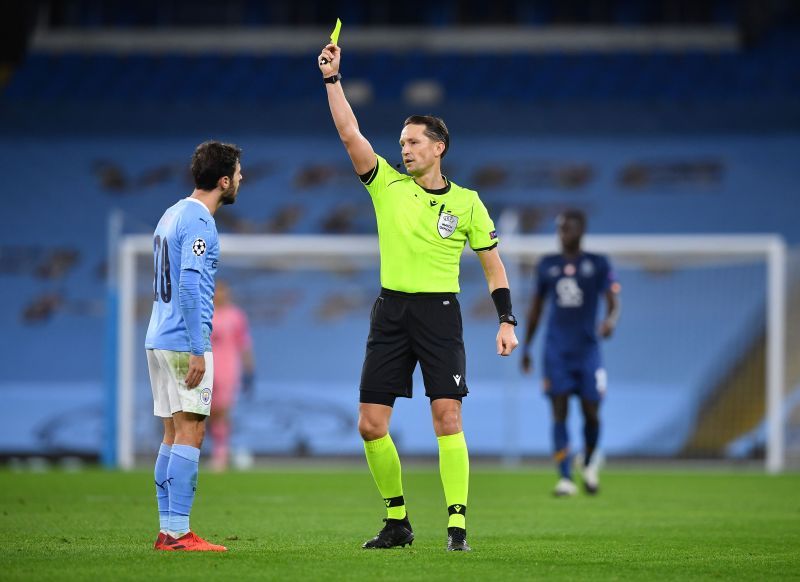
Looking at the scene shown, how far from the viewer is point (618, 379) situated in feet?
62.4

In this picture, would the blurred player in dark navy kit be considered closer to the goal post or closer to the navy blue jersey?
the navy blue jersey

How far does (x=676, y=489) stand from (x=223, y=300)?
5.94m

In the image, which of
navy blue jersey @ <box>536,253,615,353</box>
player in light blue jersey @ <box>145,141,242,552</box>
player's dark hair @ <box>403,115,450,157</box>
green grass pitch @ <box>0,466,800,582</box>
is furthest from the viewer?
navy blue jersey @ <box>536,253,615,353</box>

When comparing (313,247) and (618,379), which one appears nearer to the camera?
(313,247)

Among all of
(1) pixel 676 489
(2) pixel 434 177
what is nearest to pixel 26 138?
(1) pixel 676 489

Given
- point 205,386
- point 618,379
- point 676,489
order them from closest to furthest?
point 205,386, point 676,489, point 618,379

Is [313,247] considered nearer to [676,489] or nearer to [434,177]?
[676,489]

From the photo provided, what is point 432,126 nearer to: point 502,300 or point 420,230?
point 420,230

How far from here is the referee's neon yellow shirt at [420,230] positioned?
6.65 m

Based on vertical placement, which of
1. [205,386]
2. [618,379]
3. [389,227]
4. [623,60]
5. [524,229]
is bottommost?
[205,386]

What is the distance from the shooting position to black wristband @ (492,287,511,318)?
22.1 feet

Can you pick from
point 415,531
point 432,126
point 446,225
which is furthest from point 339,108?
point 415,531

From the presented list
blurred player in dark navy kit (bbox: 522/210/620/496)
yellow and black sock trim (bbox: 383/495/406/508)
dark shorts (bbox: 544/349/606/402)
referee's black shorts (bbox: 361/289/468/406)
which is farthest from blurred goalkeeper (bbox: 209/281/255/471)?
referee's black shorts (bbox: 361/289/468/406)

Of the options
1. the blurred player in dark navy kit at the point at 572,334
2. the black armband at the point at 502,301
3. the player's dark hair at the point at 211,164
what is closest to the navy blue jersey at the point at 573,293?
the blurred player in dark navy kit at the point at 572,334
